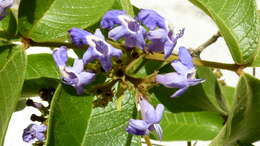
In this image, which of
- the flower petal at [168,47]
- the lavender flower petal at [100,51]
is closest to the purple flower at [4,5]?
the lavender flower petal at [100,51]

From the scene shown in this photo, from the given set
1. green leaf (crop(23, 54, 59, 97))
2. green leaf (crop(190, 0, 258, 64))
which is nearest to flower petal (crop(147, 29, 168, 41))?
green leaf (crop(190, 0, 258, 64))

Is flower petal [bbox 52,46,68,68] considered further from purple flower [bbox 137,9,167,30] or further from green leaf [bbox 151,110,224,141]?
green leaf [bbox 151,110,224,141]

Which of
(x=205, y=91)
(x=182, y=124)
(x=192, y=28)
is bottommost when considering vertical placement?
(x=192, y=28)

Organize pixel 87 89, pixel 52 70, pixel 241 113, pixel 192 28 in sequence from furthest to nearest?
pixel 192 28, pixel 52 70, pixel 241 113, pixel 87 89

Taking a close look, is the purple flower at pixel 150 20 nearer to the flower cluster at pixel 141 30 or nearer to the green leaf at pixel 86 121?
the flower cluster at pixel 141 30

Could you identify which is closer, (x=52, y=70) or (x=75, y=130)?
(x=75, y=130)

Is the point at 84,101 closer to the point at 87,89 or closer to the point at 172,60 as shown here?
the point at 87,89

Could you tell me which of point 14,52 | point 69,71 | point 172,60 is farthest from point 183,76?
point 14,52
